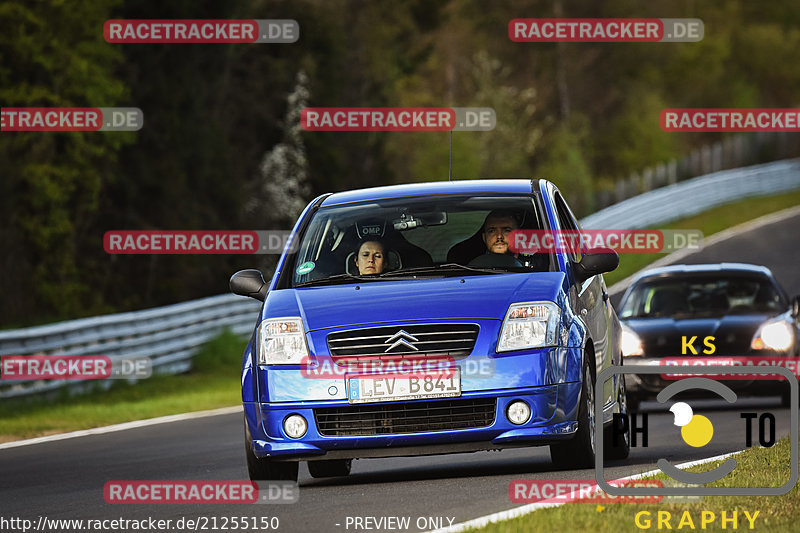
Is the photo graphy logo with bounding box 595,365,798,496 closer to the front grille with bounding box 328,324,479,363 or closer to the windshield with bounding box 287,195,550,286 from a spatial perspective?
the front grille with bounding box 328,324,479,363

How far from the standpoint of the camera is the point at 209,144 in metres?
49.3

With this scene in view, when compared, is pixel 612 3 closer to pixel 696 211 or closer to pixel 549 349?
pixel 696 211

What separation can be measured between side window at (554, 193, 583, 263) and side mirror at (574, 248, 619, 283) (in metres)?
0.46

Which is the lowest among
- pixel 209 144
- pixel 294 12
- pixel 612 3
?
pixel 209 144

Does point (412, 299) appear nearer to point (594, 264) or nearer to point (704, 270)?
point (594, 264)

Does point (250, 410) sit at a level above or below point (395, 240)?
below

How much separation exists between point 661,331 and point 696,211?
113ft

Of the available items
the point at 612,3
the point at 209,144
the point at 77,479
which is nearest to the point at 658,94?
the point at 612,3

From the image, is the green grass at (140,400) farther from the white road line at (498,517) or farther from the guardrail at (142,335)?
the white road line at (498,517)

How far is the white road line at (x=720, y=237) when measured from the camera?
37.8 m

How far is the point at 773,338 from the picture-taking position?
16.5 meters

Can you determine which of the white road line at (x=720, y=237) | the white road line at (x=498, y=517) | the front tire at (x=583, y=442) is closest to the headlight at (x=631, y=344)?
the front tire at (x=583, y=442)

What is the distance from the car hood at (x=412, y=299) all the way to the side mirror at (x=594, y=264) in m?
0.39

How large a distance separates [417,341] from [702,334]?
7256 mm
